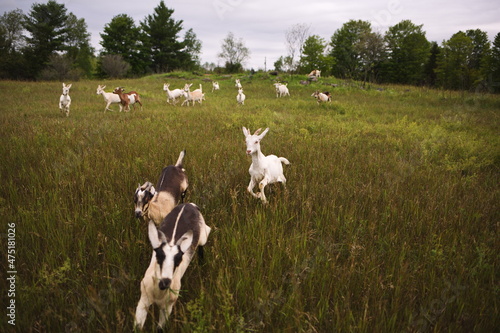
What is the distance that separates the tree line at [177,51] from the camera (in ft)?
128

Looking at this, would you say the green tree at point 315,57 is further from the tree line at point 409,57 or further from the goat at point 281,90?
the goat at point 281,90

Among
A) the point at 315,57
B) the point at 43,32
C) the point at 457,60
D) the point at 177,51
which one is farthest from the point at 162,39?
the point at 457,60

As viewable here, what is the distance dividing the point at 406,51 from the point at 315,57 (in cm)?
1696

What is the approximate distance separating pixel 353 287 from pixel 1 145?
7.31m

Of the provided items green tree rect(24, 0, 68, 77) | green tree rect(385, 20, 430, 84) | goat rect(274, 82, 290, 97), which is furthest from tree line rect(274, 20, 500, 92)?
green tree rect(24, 0, 68, 77)

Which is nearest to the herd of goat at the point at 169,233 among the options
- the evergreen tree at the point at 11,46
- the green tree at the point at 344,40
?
the evergreen tree at the point at 11,46

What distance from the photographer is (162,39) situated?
5106cm

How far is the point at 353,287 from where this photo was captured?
2232mm

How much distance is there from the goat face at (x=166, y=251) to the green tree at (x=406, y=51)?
5712 centimetres

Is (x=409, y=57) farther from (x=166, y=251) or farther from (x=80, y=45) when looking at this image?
(x=80, y=45)

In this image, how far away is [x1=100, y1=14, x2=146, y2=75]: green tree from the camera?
46438mm

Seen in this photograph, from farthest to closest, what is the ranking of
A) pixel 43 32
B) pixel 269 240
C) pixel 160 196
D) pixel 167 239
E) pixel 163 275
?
pixel 43 32, pixel 160 196, pixel 269 240, pixel 167 239, pixel 163 275

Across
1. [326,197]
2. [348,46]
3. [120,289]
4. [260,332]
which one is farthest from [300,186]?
[348,46]

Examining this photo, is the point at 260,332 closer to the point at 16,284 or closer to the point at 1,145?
the point at 16,284
